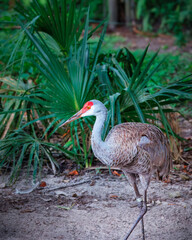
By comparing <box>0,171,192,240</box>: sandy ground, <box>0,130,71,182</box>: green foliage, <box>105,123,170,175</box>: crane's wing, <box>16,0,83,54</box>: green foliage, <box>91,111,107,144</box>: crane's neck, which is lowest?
<box>0,171,192,240</box>: sandy ground

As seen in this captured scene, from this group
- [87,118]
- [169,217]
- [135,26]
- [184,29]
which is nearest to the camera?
[169,217]

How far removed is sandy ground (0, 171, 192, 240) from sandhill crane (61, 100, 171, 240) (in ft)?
0.95

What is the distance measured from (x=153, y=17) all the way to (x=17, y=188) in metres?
12.3

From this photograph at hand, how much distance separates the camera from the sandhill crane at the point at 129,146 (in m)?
3.35

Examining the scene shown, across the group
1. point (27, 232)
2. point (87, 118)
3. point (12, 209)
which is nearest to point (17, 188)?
point (12, 209)

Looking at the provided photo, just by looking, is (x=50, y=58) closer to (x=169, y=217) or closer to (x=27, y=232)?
(x=27, y=232)

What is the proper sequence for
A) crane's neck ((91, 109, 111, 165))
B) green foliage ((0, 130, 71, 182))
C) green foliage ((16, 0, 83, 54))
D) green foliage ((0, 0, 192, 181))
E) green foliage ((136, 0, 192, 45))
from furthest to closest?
1. green foliage ((136, 0, 192, 45))
2. green foliage ((16, 0, 83, 54))
3. green foliage ((0, 130, 71, 182))
4. green foliage ((0, 0, 192, 181))
5. crane's neck ((91, 109, 111, 165))

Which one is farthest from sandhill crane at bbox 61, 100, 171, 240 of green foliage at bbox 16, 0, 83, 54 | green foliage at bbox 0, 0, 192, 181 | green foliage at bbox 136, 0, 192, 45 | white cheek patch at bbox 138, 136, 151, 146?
green foliage at bbox 136, 0, 192, 45

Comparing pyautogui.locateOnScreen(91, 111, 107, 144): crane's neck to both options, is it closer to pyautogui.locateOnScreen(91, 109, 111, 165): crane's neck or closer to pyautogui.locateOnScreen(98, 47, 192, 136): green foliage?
pyautogui.locateOnScreen(91, 109, 111, 165): crane's neck

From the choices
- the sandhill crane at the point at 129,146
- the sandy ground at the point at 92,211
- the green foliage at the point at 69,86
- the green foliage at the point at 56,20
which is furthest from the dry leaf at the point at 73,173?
the green foliage at the point at 56,20

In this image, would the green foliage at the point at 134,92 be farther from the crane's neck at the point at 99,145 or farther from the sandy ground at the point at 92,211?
the sandy ground at the point at 92,211

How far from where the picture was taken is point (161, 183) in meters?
4.61

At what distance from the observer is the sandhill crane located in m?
3.35

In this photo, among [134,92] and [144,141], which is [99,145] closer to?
[144,141]
